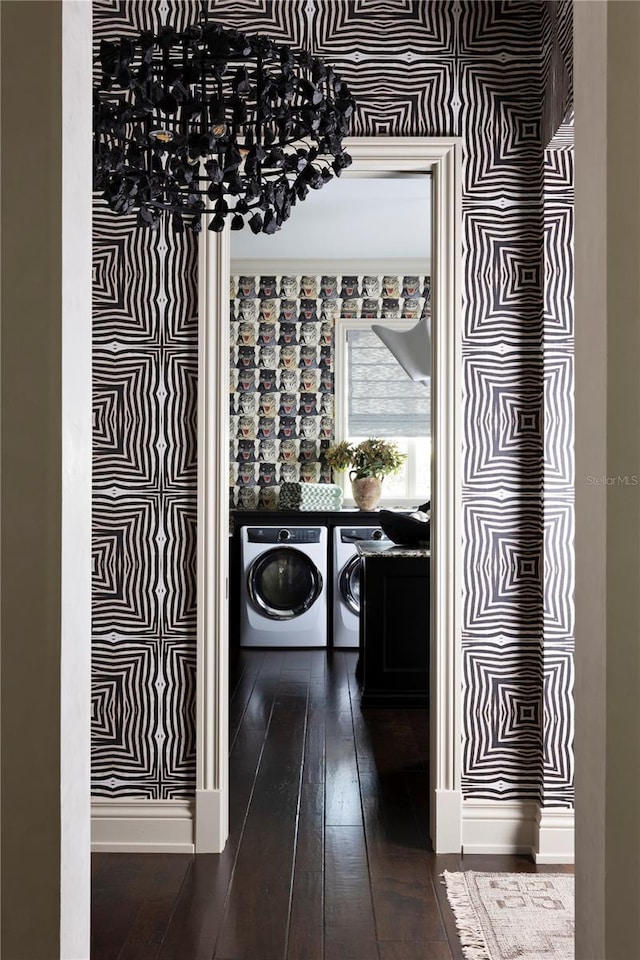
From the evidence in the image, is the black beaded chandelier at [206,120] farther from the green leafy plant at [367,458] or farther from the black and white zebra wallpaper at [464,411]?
the green leafy plant at [367,458]

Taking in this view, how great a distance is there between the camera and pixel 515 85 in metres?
3.06

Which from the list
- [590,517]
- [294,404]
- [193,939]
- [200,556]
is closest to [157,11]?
[200,556]

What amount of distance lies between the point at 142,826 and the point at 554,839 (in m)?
1.45

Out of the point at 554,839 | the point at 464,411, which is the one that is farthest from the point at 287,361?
the point at 554,839

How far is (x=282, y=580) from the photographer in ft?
21.4

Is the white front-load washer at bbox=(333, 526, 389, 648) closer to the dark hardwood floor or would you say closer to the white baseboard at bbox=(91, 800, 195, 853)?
the dark hardwood floor

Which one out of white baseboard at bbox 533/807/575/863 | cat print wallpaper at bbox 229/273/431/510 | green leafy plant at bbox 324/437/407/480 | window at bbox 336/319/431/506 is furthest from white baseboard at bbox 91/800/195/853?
window at bbox 336/319/431/506

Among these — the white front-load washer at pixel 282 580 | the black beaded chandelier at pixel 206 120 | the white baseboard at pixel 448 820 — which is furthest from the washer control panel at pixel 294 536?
the black beaded chandelier at pixel 206 120

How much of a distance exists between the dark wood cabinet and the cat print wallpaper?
7.66 feet

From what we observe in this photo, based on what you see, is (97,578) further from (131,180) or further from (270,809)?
(131,180)

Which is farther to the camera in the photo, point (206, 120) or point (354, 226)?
point (354, 226)

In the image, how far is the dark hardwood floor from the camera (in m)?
2.42

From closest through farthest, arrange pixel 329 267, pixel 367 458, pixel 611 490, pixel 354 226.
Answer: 1. pixel 611 490
2. pixel 354 226
3. pixel 367 458
4. pixel 329 267

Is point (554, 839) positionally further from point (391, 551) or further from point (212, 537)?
point (391, 551)
